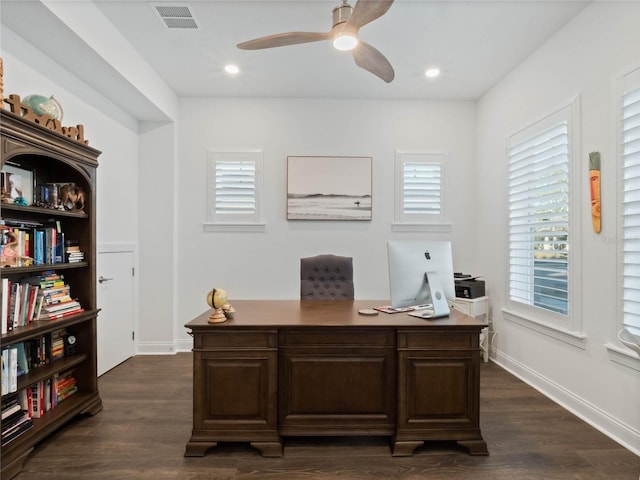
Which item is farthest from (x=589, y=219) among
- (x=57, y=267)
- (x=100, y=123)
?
(x=100, y=123)

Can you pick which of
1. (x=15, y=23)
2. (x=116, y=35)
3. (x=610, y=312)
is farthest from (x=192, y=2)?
(x=610, y=312)

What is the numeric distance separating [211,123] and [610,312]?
4227mm

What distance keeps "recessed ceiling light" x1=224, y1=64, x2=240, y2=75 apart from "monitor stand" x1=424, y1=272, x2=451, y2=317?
2764mm

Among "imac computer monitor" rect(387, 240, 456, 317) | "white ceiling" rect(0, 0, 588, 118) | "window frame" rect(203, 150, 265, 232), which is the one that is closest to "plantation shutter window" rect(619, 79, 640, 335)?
"white ceiling" rect(0, 0, 588, 118)

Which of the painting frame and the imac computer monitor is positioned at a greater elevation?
the painting frame

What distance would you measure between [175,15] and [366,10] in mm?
1612

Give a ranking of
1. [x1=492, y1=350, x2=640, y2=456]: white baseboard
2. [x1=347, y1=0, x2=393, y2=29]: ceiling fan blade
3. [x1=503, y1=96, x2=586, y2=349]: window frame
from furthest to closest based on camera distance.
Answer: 1. [x1=503, y1=96, x2=586, y2=349]: window frame
2. [x1=492, y1=350, x2=640, y2=456]: white baseboard
3. [x1=347, y1=0, x2=393, y2=29]: ceiling fan blade

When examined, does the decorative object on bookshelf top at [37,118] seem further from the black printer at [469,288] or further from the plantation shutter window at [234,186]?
the black printer at [469,288]

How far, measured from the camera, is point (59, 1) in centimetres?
219

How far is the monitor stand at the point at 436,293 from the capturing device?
2.24 m

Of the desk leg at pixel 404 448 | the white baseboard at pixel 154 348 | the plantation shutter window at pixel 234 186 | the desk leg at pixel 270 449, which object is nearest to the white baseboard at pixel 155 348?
the white baseboard at pixel 154 348

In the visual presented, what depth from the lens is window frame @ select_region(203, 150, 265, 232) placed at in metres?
4.17

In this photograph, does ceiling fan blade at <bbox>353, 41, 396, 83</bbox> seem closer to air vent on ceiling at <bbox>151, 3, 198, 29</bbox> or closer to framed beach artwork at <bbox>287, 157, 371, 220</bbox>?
air vent on ceiling at <bbox>151, 3, 198, 29</bbox>

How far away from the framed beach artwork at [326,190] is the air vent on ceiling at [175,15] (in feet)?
5.73
